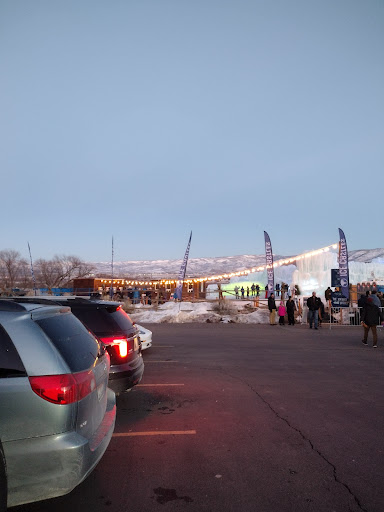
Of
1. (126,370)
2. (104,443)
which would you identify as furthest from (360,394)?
(104,443)

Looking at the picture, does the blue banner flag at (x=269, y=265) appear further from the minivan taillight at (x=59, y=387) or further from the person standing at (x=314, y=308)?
the minivan taillight at (x=59, y=387)

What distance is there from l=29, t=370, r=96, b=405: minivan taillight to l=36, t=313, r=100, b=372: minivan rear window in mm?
98

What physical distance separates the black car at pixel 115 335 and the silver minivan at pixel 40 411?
2.36 meters

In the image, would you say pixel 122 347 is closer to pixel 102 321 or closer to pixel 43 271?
pixel 102 321

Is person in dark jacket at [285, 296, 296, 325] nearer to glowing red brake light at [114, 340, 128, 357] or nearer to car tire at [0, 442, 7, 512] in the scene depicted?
glowing red brake light at [114, 340, 128, 357]

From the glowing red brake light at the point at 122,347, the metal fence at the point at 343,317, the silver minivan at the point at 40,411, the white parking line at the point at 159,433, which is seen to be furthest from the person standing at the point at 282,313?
the silver minivan at the point at 40,411

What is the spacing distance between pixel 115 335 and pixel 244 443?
2241mm

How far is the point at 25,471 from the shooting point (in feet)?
8.61

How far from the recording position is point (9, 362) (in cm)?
277

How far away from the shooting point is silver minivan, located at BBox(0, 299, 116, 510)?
2.62 meters

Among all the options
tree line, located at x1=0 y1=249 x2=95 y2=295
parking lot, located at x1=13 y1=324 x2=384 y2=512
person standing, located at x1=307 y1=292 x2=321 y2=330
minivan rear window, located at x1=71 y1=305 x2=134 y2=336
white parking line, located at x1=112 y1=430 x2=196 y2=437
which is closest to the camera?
parking lot, located at x1=13 y1=324 x2=384 y2=512

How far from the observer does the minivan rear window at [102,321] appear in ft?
18.4

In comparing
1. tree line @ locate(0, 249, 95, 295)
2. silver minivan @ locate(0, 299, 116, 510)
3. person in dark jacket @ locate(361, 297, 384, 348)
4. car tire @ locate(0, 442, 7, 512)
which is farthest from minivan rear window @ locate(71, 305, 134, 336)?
tree line @ locate(0, 249, 95, 295)

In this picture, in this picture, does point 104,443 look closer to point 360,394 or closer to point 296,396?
point 296,396
